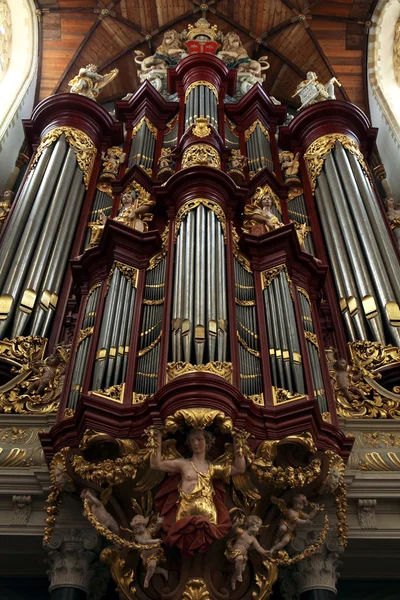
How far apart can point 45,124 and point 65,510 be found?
29.2 ft

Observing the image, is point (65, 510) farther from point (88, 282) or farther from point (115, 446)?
point (88, 282)

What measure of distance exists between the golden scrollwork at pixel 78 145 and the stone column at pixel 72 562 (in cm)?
729

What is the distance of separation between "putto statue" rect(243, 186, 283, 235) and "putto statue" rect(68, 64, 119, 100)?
5732mm

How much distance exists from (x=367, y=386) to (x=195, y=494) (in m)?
3.17

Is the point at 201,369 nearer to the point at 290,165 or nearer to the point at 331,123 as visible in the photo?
the point at 290,165

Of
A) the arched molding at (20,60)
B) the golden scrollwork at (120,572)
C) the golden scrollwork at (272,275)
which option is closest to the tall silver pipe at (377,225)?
the golden scrollwork at (272,275)

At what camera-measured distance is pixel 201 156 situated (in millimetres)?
11188

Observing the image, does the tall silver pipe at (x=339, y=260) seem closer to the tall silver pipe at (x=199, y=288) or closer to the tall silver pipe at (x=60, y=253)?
the tall silver pipe at (x=199, y=288)

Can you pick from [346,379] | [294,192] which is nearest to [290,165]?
[294,192]

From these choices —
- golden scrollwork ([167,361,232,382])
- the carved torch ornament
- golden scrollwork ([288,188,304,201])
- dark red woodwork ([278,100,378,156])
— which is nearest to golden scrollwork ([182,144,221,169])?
golden scrollwork ([288,188,304,201])

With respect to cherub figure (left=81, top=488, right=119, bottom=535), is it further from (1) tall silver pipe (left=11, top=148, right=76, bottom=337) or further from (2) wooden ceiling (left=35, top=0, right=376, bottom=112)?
(2) wooden ceiling (left=35, top=0, right=376, bottom=112)

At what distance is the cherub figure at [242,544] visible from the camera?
264 inches

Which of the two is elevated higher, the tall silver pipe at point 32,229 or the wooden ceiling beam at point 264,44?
the wooden ceiling beam at point 264,44

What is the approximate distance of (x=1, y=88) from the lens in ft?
50.1
